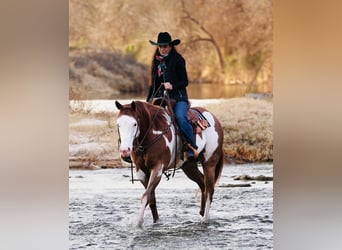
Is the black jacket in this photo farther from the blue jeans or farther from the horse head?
the horse head

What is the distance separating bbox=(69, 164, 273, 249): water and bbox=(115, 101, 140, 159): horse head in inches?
8.3

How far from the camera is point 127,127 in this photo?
12.9ft

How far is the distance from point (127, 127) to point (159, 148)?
28cm

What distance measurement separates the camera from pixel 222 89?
4.13m

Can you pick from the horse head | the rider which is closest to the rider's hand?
the rider

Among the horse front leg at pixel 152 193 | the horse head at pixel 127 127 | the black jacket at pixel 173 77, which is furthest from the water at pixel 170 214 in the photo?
the black jacket at pixel 173 77

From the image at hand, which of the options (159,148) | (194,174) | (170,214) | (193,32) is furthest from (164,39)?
(170,214)

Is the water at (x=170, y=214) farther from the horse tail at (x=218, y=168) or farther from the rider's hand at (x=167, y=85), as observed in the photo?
the rider's hand at (x=167, y=85)
